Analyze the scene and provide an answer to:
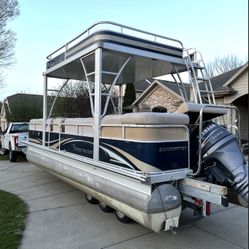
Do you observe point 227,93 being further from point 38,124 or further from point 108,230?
point 108,230

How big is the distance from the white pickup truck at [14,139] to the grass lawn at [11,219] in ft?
17.0

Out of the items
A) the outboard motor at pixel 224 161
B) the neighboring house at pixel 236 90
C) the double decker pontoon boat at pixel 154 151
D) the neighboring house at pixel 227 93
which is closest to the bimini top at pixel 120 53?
the double decker pontoon boat at pixel 154 151

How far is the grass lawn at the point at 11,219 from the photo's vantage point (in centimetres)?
445

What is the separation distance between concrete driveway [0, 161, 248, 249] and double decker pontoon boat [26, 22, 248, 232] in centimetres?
37

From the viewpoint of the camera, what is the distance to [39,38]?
9859 millimetres

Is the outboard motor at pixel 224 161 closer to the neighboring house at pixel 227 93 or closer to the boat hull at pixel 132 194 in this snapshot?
the boat hull at pixel 132 194

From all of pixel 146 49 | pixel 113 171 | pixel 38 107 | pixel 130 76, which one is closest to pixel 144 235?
pixel 113 171

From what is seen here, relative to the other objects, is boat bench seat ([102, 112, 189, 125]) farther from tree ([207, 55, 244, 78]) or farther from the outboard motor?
tree ([207, 55, 244, 78])

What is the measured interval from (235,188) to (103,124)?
7.34ft

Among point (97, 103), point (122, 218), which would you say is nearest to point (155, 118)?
point (97, 103)

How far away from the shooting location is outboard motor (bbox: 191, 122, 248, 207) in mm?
3832

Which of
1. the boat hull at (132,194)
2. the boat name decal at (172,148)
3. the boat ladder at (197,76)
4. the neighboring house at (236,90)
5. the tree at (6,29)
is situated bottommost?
the boat hull at (132,194)

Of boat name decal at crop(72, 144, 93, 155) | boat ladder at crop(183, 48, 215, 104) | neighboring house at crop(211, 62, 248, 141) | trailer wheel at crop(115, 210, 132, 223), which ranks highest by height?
neighboring house at crop(211, 62, 248, 141)

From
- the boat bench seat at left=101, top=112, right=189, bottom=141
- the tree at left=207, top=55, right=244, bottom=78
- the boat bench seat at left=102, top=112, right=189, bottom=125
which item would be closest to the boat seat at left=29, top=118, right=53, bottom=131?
the boat bench seat at left=101, top=112, right=189, bottom=141
